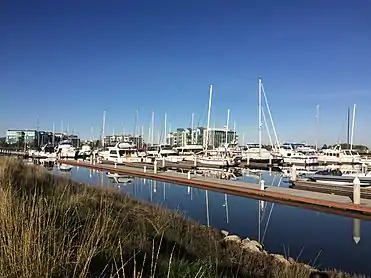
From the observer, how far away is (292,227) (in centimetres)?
1606

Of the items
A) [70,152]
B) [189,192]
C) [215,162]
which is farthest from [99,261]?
[70,152]

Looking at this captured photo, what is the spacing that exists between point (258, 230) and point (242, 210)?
3.84 metres

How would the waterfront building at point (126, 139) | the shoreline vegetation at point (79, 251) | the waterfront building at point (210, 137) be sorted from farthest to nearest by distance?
the waterfront building at point (126, 139) → the waterfront building at point (210, 137) → the shoreline vegetation at point (79, 251)

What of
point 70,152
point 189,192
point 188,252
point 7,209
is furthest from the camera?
point 70,152

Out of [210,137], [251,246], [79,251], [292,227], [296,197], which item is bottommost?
[292,227]

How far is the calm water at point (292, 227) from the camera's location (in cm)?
1218

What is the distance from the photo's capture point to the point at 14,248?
11.2 ft

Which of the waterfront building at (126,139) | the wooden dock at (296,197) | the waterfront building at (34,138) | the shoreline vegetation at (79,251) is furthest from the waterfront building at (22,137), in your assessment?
the shoreline vegetation at (79,251)

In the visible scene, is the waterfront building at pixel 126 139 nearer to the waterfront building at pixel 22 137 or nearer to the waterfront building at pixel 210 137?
the waterfront building at pixel 210 137

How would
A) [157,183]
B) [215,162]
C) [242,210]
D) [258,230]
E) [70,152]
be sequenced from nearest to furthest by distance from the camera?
[258,230] < [242,210] < [157,183] < [215,162] < [70,152]

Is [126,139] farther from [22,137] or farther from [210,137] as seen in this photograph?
[22,137]

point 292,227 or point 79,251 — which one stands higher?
point 79,251

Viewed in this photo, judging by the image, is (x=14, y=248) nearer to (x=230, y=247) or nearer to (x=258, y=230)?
(x=230, y=247)

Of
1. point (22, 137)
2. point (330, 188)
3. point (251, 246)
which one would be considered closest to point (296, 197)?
point (330, 188)
